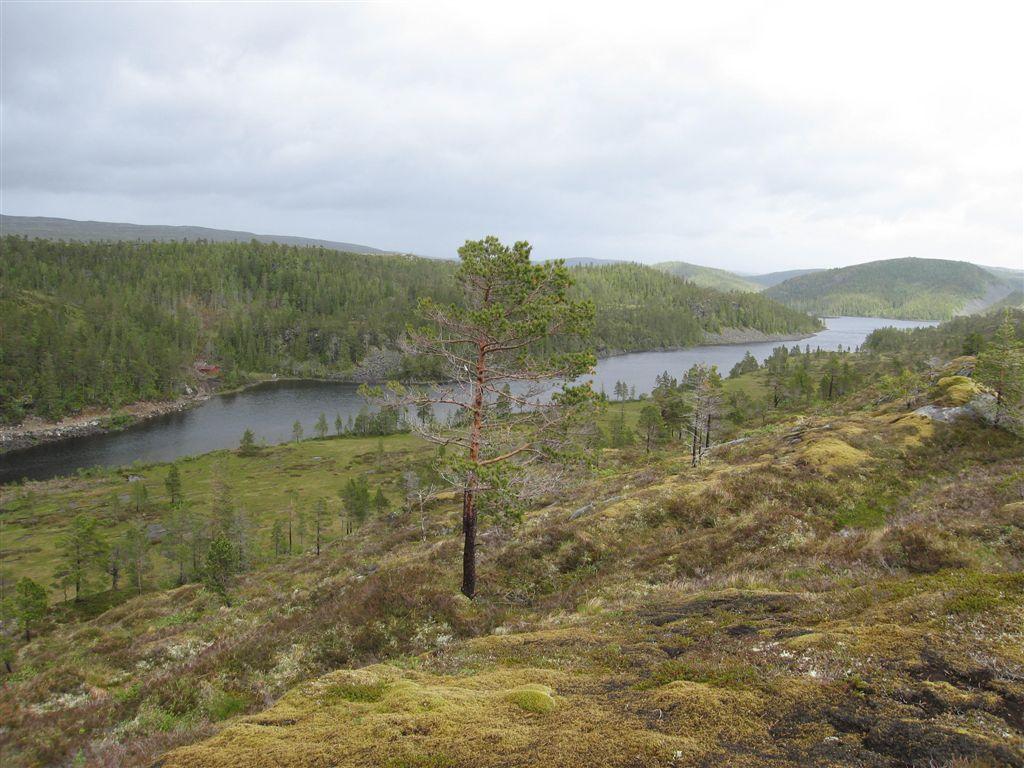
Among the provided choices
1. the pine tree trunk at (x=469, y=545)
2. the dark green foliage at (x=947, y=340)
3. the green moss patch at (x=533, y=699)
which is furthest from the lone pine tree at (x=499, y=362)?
the dark green foliage at (x=947, y=340)

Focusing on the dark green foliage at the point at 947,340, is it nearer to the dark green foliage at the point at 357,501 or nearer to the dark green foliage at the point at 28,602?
the dark green foliage at the point at 357,501

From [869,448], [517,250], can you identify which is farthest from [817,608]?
[869,448]

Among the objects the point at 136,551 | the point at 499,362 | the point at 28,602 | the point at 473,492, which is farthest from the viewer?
the point at 136,551

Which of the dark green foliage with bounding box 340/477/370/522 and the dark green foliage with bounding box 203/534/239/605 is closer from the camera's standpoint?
the dark green foliage with bounding box 203/534/239/605

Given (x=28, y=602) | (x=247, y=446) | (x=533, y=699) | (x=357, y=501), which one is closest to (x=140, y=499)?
(x=247, y=446)

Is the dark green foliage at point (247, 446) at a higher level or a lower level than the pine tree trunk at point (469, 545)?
lower

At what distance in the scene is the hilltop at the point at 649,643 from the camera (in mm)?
6000

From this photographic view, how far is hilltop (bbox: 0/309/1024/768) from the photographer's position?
236 inches

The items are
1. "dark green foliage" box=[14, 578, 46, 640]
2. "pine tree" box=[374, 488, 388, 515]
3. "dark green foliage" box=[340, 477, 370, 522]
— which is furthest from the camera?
"pine tree" box=[374, 488, 388, 515]

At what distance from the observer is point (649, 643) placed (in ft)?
32.8

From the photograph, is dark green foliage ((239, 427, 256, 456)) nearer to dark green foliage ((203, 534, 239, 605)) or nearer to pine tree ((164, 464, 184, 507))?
pine tree ((164, 464, 184, 507))

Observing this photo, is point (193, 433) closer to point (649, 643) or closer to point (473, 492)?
point (473, 492)

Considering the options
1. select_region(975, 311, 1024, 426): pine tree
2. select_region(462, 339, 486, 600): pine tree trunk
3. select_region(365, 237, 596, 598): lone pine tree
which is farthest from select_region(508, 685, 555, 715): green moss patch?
select_region(975, 311, 1024, 426): pine tree

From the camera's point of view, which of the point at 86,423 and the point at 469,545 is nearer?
the point at 469,545
